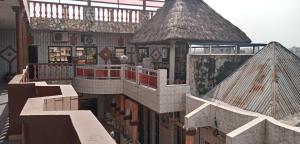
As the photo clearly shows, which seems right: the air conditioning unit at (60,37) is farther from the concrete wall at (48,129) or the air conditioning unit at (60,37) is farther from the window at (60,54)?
the concrete wall at (48,129)

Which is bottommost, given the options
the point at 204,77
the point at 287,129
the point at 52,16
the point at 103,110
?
the point at 103,110

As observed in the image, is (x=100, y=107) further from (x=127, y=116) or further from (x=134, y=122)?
(x=134, y=122)

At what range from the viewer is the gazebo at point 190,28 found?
508 inches

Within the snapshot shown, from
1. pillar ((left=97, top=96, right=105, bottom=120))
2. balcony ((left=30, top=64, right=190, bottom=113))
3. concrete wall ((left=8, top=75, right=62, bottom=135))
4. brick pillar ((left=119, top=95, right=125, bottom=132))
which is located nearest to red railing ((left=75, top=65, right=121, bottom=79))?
balcony ((left=30, top=64, right=190, bottom=113))

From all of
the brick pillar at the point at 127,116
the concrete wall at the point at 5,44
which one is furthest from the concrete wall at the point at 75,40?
the brick pillar at the point at 127,116

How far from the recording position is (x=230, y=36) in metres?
14.5

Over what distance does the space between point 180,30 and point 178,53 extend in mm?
4005

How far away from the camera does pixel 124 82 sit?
51.7 ft

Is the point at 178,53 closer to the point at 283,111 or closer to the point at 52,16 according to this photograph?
the point at 52,16

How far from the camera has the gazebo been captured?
12891 millimetres

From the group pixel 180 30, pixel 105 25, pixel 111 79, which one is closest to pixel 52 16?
pixel 105 25

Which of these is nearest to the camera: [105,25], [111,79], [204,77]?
[204,77]

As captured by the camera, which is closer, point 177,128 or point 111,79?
point 177,128

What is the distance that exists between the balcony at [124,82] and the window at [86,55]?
5.52 feet
